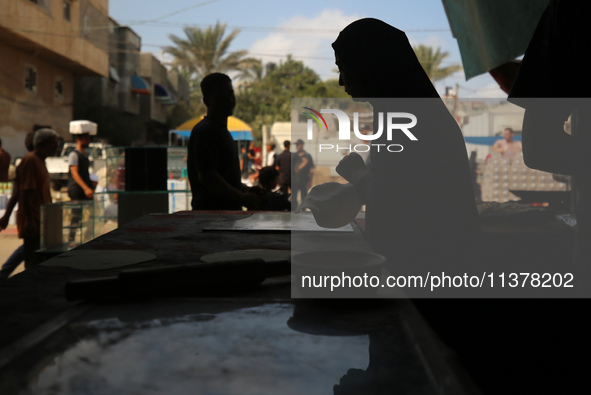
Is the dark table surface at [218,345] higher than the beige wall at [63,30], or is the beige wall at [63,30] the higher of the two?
the beige wall at [63,30]

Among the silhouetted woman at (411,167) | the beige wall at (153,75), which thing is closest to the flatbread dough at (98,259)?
the silhouetted woman at (411,167)

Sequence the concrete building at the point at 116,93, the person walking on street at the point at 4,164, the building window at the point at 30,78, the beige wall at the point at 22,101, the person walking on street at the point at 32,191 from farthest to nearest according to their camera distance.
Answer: the concrete building at the point at 116,93 < the building window at the point at 30,78 < the beige wall at the point at 22,101 < the person walking on street at the point at 4,164 < the person walking on street at the point at 32,191

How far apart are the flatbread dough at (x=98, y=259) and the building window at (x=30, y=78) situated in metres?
14.8

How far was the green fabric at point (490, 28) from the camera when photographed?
238cm

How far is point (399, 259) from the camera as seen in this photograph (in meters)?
1.17

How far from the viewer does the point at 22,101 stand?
45.1 feet

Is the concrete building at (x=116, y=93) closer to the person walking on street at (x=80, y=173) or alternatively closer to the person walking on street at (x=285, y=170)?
the person walking on street at (x=285, y=170)

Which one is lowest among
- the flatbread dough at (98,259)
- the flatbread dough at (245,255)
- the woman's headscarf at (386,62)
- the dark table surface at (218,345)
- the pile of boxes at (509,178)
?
the dark table surface at (218,345)

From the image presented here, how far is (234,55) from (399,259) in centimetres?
2727

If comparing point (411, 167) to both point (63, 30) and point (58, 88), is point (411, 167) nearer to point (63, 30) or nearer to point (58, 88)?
point (63, 30)

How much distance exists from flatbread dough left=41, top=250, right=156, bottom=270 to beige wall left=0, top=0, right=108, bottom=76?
12586 mm

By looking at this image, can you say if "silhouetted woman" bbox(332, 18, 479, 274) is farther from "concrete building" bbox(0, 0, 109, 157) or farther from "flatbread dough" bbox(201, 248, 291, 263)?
"concrete building" bbox(0, 0, 109, 157)

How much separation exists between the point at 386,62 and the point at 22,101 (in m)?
14.8

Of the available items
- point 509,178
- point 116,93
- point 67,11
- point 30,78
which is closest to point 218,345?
point 509,178
